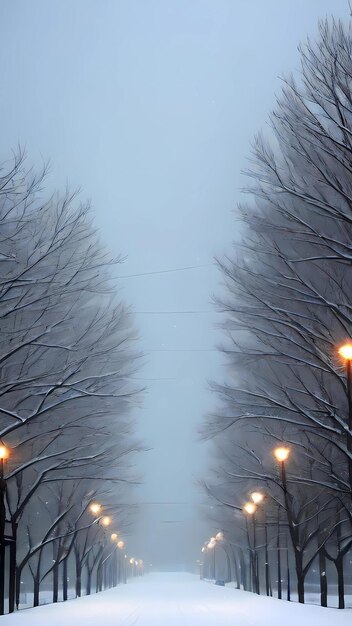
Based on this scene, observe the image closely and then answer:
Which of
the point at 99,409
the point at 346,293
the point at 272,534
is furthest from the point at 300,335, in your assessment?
the point at 272,534

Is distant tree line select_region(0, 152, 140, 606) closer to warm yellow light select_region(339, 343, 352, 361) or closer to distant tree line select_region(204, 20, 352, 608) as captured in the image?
distant tree line select_region(204, 20, 352, 608)

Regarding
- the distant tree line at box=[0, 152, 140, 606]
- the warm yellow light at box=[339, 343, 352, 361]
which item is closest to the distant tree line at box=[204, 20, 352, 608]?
the warm yellow light at box=[339, 343, 352, 361]

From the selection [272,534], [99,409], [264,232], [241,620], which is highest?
[264,232]

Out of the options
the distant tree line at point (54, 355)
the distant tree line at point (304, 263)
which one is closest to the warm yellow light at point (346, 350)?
the distant tree line at point (304, 263)

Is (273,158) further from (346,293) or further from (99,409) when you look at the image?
(99,409)

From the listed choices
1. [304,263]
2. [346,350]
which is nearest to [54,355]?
[304,263]

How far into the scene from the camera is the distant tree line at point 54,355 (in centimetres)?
2009

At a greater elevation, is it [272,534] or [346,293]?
[346,293]

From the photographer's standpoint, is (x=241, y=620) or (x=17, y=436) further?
(x=17, y=436)

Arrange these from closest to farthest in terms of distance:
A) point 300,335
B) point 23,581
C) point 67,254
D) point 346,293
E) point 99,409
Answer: point 300,335 < point 346,293 < point 67,254 < point 99,409 < point 23,581

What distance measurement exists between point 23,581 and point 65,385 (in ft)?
164

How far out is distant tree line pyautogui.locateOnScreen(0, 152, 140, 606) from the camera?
2009cm

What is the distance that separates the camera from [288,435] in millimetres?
34000

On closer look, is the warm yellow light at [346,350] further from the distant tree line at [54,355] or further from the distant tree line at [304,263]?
the distant tree line at [54,355]
